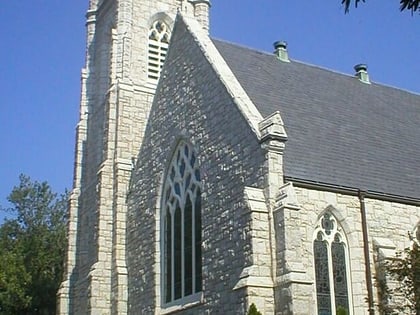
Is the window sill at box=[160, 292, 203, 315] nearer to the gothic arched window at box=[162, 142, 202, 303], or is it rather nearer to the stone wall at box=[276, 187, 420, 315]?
the gothic arched window at box=[162, 142, 202, 303]

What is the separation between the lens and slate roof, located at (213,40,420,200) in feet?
58.4

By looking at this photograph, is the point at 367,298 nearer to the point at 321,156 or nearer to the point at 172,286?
the point at 321,156

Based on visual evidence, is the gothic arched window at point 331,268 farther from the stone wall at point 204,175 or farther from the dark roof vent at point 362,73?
the dark roof vent at point 362,73

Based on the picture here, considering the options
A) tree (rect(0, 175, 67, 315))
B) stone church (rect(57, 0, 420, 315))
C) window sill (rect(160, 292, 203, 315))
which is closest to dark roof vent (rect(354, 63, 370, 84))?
stone church (rect(57, 0, 420, 315))

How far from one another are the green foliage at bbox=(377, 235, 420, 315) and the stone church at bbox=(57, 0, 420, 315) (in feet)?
1.60

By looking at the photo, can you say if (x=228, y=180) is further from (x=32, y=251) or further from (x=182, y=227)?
(x=32, y=251)

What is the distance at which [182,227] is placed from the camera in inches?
747

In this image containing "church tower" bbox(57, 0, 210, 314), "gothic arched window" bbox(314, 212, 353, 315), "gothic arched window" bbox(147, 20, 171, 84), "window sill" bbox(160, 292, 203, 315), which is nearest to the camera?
"gothic arched window" bbox(314, 212, 353, 315)

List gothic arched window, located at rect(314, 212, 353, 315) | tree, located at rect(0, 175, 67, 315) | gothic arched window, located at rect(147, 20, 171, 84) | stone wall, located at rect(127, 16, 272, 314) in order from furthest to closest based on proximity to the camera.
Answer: tree, located at rect(0, 175, 67, 315) < gothic arched window, located at rect(147, 20, 171, 84) < gothic arched window, located at rect(314, 212, 353, 315) < stone wall, located at rect(127, 16, 272, 314)

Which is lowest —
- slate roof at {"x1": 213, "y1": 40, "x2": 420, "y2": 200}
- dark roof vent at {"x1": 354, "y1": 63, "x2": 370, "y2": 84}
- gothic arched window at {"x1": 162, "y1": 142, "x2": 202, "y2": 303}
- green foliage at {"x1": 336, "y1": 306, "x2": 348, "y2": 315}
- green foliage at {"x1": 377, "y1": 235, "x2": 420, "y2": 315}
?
green foliage at {"x1": 336, "y1": 306, "x2": 348, "y2": 315}

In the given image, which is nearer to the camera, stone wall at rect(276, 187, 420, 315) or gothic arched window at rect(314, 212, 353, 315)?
stone wall at rect(276, 187, 420, 315)

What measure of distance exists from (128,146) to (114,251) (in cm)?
384

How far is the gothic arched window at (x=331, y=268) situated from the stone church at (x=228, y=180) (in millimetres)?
33

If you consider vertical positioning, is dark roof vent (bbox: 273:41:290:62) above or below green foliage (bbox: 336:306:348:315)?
above
